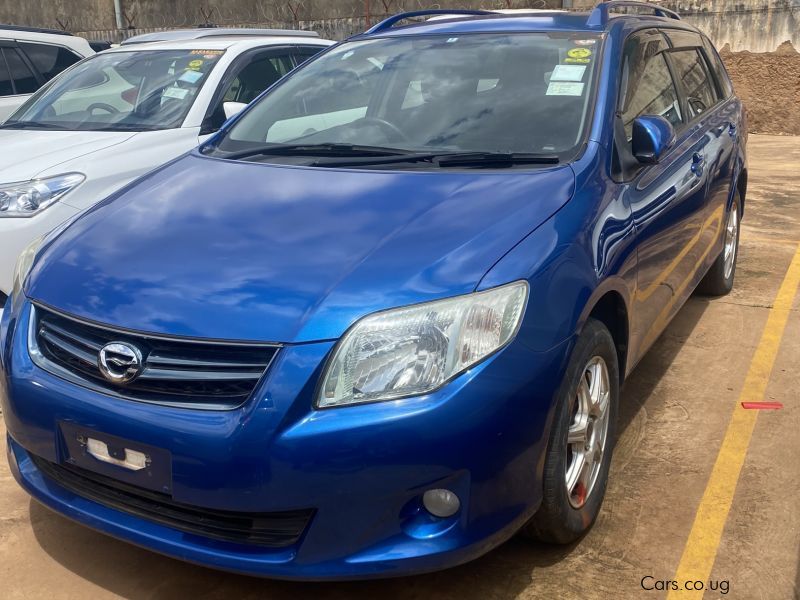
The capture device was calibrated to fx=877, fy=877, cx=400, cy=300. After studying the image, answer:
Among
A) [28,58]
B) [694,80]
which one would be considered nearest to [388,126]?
[694,80]

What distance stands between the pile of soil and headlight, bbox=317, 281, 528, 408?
13.3 metres

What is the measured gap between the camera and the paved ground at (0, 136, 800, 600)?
108 inches

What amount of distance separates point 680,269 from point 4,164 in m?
3.72

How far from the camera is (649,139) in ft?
10.9

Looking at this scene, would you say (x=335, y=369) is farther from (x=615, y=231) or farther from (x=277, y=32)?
(x=277, y=32)

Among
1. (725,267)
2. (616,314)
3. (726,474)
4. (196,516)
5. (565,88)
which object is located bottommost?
(725,267)

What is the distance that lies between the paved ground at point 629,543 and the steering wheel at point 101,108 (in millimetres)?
3034

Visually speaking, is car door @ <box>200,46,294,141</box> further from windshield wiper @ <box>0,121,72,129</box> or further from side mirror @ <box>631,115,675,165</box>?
side mirror @ <box>631,115,675,165</box>

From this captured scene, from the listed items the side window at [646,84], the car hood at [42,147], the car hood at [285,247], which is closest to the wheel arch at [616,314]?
the car hood at [285,247]

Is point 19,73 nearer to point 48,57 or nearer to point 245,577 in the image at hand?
point 48,57

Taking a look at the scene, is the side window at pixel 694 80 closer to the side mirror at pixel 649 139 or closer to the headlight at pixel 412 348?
the side mirror at pixel 649 139

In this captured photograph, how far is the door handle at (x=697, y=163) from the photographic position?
410 cm

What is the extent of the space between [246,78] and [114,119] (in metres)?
0.99

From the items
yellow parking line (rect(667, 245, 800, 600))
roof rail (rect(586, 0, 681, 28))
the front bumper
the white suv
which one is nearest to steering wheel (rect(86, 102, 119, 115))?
the white suv
